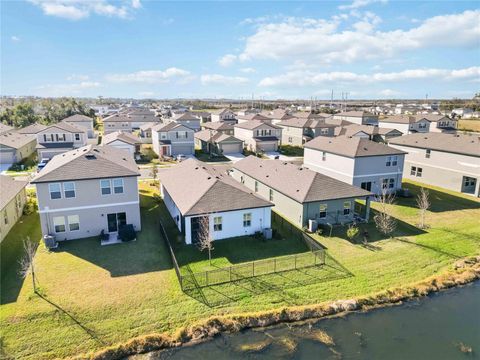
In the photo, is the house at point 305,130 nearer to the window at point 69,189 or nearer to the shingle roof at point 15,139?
the shingle roof at point 15,139

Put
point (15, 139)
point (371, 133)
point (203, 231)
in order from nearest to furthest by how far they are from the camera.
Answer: point (203, 231) → point (15, 139) → point (371, 133)

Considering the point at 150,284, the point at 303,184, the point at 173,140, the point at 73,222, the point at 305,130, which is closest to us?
the point at 150,284

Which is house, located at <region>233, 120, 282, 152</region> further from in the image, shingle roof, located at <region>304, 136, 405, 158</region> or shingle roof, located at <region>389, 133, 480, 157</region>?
shingle roof, located at <region>389, 133, 480, 157</region>

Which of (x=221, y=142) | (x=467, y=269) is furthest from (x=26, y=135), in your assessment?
(x=467, y=269)

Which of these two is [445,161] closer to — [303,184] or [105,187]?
[303,184]

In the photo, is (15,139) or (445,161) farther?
(15,139)

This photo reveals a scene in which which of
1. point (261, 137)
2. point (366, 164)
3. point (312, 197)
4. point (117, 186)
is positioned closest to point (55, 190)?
point (117, 186)

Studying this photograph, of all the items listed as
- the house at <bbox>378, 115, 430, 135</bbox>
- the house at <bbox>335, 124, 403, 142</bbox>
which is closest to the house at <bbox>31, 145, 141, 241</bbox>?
the house at <bbox>335, 124, 403, 142</bbox>
